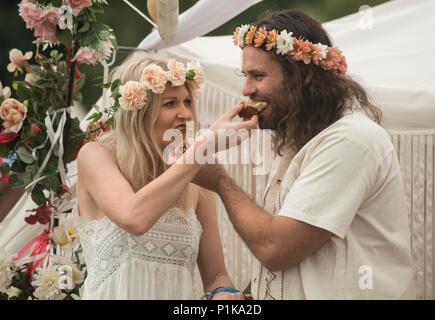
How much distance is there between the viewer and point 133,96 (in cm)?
309

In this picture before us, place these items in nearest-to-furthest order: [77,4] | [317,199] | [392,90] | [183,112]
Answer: [317,199] < [183,112] < [77,4] < [392,90]

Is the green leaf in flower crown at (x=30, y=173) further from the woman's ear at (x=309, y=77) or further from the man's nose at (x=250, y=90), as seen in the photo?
the woman's ear at (x=309, y=77)

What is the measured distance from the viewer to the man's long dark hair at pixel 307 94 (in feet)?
9.81

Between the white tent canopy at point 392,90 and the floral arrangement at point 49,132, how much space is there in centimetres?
81

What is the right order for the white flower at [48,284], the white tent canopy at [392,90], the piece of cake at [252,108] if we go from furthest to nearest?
1. the white tent canopy at [392,90]
2. the white flower at [48,284]
3. the piece of cake at [252,108]

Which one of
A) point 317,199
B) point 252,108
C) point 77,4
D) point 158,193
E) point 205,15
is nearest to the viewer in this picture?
point 317,199

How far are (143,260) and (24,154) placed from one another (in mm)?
908

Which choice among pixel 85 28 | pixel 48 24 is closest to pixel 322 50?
pixel 85 28

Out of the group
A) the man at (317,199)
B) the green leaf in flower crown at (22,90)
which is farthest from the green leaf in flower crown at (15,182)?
the man at (317,199)

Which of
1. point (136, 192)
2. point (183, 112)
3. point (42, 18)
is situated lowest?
point (136, 192)

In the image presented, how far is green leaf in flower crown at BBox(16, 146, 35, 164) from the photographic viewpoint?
3664 mm

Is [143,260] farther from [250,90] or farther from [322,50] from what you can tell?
[322,50]

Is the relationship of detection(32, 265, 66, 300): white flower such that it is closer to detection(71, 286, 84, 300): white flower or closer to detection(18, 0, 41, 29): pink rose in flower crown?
detection(71, 286, 84, 300): white flower

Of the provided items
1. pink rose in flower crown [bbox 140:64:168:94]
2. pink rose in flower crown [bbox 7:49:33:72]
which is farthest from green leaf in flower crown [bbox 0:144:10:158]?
pink rose in flower crown [bbox 140:64:168:94]
